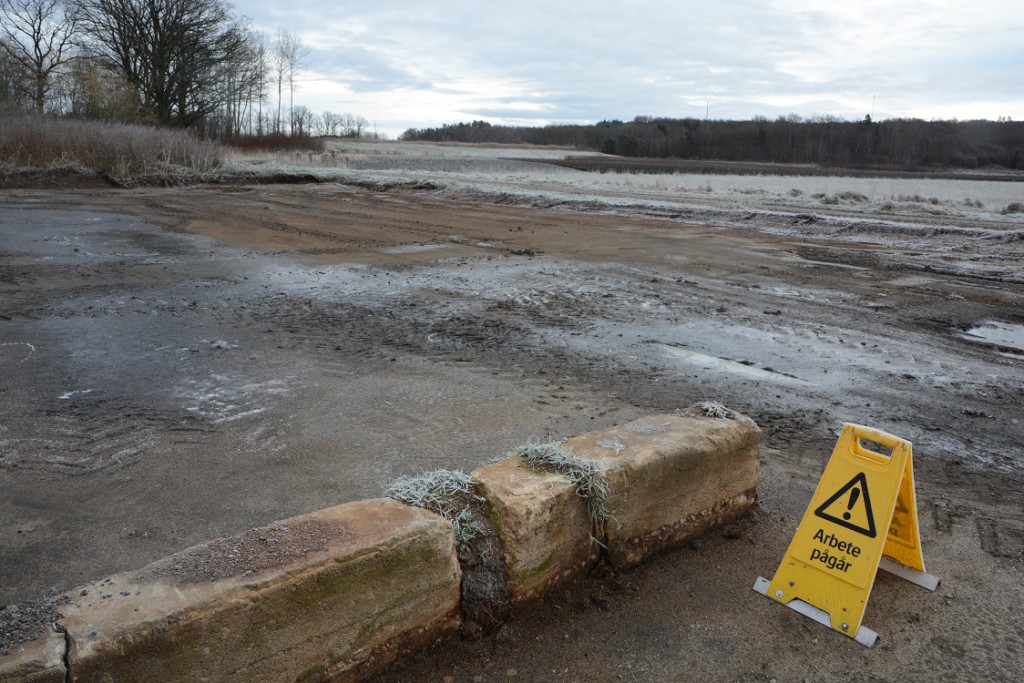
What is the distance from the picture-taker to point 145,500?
11.9 feet

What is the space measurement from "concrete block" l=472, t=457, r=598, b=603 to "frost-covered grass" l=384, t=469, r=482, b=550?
0.09 meters

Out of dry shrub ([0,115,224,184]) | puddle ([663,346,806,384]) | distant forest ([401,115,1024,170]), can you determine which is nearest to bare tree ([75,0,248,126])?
dry shrub ([0,115,224,184])

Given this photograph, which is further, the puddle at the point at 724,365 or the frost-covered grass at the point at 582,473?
the puddle at the point at 724,365

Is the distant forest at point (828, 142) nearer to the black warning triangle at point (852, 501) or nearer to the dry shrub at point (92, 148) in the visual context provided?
the dry shrub at point (92, 148)

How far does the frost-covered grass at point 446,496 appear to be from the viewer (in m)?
2.79

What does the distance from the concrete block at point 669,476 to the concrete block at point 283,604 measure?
83 centimetres

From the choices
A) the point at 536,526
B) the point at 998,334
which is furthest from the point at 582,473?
the point at 998,334

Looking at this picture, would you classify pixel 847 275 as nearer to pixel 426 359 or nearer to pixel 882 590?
pixel 426 359

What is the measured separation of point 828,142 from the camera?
76.3m

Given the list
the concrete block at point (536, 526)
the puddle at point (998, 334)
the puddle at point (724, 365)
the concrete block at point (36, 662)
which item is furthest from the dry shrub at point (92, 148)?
the concrete block at point (36, 662)

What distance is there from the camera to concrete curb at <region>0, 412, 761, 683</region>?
6.68 ft

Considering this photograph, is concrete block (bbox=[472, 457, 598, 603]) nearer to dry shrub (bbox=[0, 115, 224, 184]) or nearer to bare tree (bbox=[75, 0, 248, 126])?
dry shrub (bbox=[0, 115, 224, 184])

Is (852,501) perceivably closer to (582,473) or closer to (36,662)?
(582,473)

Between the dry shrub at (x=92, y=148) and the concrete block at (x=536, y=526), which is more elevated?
the dry shrub at (x=92, y=148)
